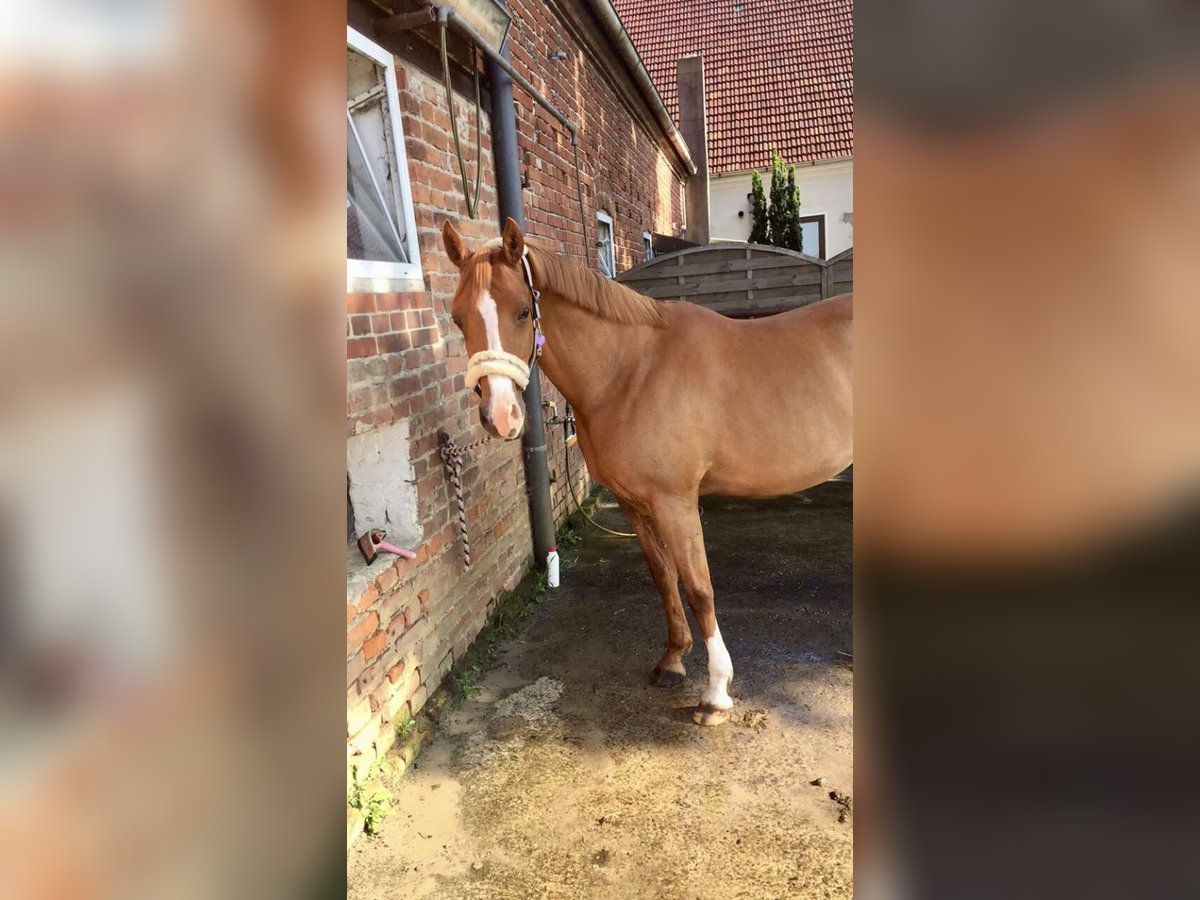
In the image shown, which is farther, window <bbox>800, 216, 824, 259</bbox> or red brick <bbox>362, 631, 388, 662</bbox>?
window <bbox>800, 216, 824, 259</bbox>

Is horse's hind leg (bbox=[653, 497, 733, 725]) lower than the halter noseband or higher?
lower

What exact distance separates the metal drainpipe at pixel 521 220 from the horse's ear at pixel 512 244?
1161 mm

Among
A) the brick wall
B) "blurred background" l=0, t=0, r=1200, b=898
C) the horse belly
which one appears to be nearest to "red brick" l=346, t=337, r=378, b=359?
the brick wall

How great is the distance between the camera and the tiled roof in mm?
14547

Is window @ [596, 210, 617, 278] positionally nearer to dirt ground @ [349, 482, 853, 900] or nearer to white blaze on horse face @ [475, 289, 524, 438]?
dirt ground @ [349, 482, 853, 900]

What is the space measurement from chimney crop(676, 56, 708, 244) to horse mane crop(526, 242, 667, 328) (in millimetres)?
10319

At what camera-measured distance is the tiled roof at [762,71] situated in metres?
14.5

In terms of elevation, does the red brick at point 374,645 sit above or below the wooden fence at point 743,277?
below

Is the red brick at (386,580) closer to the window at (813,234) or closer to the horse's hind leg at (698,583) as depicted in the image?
the horse's hind leg at (698,583)

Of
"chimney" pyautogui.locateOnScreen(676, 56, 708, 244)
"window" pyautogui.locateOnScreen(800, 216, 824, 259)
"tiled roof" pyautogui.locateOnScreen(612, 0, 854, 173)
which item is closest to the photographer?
"chimney" pyautogui.locateOnScreen(676, 56, 708, 244)

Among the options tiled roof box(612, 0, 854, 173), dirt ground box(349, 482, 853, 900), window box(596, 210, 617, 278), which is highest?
tiled roof box(612, 0, 854, 173)

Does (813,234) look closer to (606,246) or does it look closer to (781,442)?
(606,246)

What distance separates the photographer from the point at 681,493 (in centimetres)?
274
